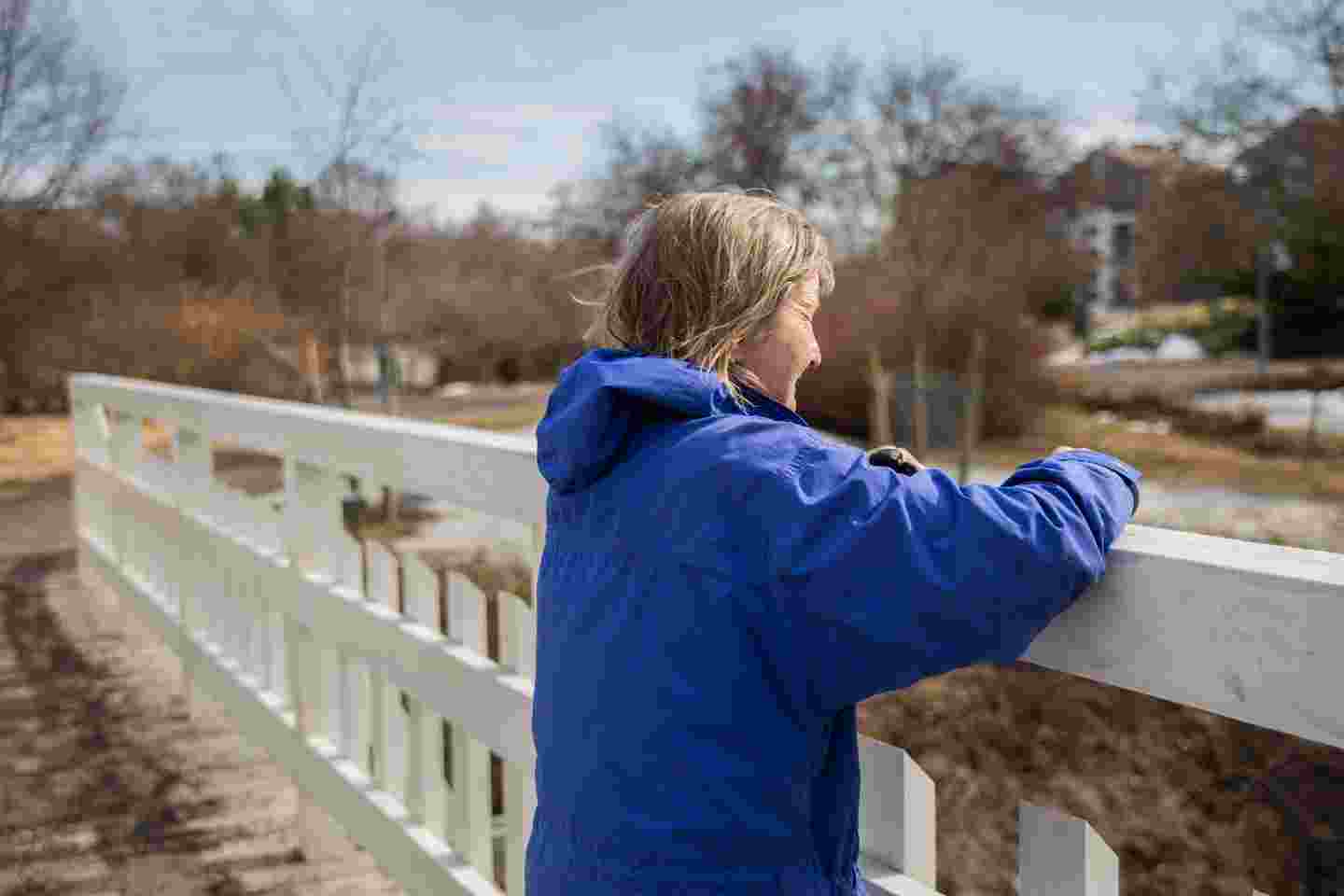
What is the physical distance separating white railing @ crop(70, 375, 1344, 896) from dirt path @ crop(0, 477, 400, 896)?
212 millimetres

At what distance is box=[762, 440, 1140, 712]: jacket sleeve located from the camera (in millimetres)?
1164

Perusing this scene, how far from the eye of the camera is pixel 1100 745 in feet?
22.2

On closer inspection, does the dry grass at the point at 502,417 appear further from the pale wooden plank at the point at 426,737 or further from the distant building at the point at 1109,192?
the pale wooden plank at the point at 426,737

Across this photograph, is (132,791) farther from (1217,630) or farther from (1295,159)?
(1295,159)

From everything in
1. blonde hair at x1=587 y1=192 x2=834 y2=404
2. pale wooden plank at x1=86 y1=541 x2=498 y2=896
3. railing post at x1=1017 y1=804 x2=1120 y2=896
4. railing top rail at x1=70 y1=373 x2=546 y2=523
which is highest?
blonde hair at x1=587 y1=192 x2=834 y2=404

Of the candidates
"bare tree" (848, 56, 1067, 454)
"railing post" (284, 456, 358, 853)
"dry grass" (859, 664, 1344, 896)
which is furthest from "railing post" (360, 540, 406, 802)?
"bare tree" (848, 56, 1067, 454)

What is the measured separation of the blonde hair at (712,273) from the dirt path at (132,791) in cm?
216

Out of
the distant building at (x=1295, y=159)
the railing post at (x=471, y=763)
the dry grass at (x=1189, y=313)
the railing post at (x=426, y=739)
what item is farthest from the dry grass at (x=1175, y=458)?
the railing post at (x=471, y=763)

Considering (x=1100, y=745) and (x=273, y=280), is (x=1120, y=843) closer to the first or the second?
(x=1100, y=745)

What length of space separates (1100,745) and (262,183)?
27.3ft

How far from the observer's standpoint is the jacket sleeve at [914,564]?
45.8 inches

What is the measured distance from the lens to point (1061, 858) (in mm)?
1317

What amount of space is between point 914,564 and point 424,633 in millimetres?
1601

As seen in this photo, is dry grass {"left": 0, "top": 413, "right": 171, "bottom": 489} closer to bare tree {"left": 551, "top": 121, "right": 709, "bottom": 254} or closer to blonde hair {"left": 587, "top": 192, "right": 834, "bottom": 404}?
bare tree {"left": 551, "top": 121, "right": 709, "bottom": 254}
